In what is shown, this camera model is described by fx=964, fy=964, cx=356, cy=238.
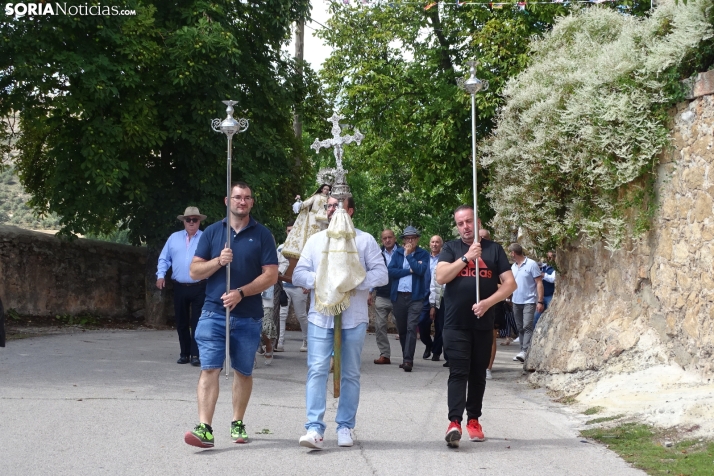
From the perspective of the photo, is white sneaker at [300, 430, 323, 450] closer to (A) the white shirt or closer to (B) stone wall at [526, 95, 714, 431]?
(A) the white shirt

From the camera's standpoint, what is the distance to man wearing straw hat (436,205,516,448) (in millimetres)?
7656

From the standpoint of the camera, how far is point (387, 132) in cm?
2266

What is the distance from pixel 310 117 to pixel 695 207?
16.1m

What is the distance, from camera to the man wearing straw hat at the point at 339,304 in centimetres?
733

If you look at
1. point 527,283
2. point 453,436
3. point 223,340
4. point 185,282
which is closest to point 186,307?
point 185,282

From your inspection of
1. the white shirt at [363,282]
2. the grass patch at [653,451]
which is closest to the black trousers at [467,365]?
the white shirt at [363,282]

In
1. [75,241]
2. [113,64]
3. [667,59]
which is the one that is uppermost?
[113,64]

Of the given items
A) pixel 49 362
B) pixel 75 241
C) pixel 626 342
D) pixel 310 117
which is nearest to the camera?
pixel 626 342

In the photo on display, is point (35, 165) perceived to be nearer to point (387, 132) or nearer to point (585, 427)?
point (387, 132)

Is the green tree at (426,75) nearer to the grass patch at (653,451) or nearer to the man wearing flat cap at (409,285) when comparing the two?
the man wearing flat cap at (409,285)

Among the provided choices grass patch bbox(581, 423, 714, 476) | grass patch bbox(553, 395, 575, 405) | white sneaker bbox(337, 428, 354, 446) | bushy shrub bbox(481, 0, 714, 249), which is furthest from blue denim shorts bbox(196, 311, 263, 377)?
bushy shrub bbox(481, 0, 714, 249)

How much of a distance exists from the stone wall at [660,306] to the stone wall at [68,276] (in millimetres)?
11873

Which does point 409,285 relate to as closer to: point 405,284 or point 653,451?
point 405,284

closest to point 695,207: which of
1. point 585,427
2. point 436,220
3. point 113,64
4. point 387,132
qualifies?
point 585,427
